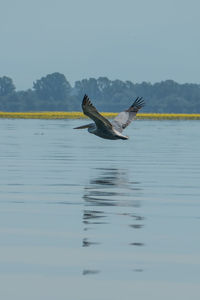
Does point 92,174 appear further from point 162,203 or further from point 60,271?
point 60,271

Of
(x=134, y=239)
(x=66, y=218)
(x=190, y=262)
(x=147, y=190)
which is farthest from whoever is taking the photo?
(x=147, y=190)

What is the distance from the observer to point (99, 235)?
12.6 metres

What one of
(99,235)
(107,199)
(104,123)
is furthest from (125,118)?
(99,235)

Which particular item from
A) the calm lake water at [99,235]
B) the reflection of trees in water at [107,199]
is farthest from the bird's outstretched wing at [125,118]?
the calm lake water at [99,235]

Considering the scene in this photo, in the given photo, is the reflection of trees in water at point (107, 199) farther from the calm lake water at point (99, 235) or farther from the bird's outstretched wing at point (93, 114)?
the bird's outstretched wing at point (93, 114)

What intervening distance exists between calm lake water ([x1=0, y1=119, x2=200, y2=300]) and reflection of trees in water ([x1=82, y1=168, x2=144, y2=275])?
1cm

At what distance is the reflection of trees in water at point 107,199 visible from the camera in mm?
13672

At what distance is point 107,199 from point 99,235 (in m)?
4.57

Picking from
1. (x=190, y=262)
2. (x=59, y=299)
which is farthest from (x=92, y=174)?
(x=59, y=299)

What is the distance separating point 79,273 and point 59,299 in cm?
117

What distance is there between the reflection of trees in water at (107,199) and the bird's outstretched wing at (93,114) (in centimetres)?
128

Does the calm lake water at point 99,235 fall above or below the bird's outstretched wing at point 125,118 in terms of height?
below

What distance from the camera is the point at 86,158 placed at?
1235 inches

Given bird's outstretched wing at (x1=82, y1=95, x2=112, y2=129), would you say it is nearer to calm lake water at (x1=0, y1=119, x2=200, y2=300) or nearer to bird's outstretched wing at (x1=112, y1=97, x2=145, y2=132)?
calm lake water at (x1=0, y1=119, x2=200, y2=300)
